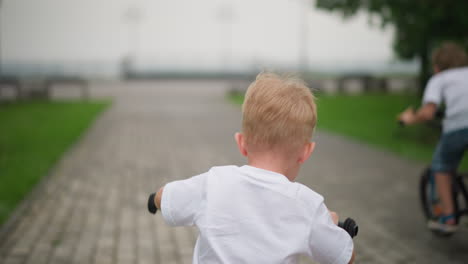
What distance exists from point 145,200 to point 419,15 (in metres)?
9.69

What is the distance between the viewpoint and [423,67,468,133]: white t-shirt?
13.7 ft

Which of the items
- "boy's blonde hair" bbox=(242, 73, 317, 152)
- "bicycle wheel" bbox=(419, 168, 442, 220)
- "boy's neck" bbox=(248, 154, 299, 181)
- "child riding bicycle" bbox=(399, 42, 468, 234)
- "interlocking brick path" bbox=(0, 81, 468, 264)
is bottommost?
"interlocking brick path" bbox=(0, 81, 468, 264)

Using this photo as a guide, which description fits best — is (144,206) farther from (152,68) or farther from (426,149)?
(152,68)

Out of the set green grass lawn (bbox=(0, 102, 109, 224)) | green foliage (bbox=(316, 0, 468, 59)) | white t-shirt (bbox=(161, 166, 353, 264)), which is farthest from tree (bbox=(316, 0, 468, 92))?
white t-shirt (bbox=(161, 166, 353, 264))

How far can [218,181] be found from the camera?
184cm

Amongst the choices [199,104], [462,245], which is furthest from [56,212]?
[199,104]

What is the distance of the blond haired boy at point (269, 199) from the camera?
5.80 ft

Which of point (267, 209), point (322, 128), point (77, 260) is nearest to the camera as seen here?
point (267, 209)

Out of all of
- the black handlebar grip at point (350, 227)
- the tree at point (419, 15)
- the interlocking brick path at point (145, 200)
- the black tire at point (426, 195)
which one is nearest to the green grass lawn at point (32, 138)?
the interlocking brick path at point (145, 200)

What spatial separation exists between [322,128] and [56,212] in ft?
29.3

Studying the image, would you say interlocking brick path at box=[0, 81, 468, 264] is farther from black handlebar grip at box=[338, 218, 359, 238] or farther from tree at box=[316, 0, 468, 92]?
tree at box=[316, 0, 468, 92]

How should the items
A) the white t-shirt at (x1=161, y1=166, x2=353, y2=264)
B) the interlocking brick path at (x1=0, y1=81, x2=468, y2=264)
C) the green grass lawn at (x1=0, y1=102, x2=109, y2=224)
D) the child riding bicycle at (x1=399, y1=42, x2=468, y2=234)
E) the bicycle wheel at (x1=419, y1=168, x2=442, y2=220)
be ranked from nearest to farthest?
the white t-shirt at (x1=161, y1=166, x2=353, y2=264), the child riding bicycle at (x1=399, y1=42, x2=468, y2=234), the interlocking brick path at (x1=0, y1=81, x2=468, y2=264), the bicycle wheel at (x1=419, y1=168, x2=442, y2=220), the green grass lawn at (x1=0, y1=102, x2=109, y2=224)

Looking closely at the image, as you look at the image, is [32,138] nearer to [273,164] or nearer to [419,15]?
[419,15]

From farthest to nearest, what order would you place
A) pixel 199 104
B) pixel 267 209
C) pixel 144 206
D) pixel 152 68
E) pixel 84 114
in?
pixel 152 68 < pixel 199 104 < pixel 84 114 < pixel 144 206 < pixel 267 209
